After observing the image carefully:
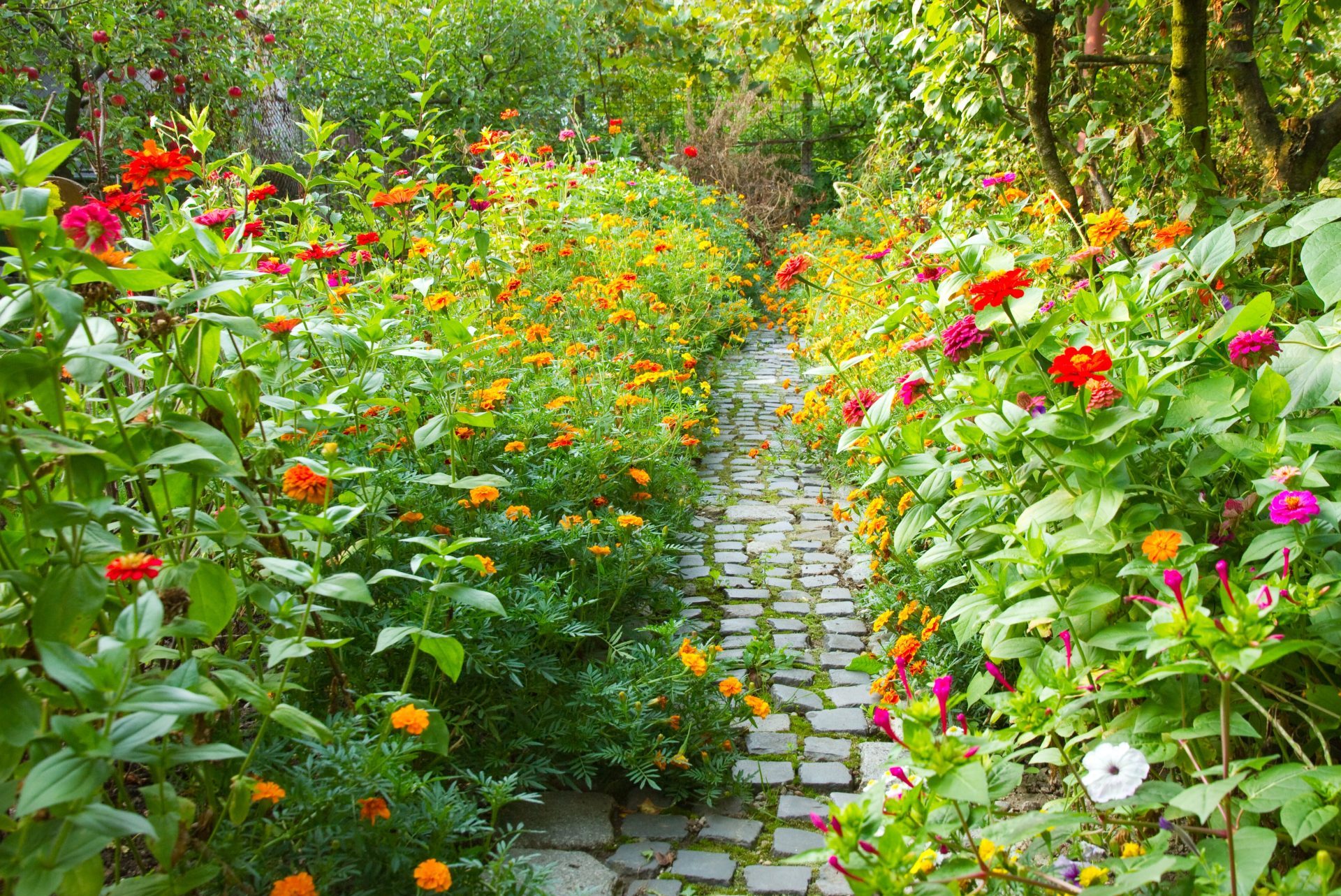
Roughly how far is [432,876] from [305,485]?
70 cm

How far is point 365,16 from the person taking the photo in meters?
10.0

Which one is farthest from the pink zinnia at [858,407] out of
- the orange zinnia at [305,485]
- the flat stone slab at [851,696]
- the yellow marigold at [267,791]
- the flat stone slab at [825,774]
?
the yellow marigold at [267,791]

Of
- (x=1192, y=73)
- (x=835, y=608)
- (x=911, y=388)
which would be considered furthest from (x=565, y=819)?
(x=1192, y=73)

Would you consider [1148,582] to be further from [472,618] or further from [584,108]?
[584,108]

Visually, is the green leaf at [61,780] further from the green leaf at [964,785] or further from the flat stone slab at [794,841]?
the flat stone slab at [794,841]

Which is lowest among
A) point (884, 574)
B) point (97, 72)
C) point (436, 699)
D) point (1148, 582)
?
point (884, 574)

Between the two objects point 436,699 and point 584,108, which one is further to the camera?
point 584,108

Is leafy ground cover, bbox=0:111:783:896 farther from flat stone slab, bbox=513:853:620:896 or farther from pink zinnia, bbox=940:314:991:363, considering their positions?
pink zinnia, bbox=940:314:991:363

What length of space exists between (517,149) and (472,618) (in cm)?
480

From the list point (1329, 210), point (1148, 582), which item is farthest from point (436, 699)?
point (1329, 210)

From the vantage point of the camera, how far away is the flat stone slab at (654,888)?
1.94 m

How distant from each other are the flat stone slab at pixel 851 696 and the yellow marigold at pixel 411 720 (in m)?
1.36

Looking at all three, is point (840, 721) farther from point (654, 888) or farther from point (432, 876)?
point (432, 876)

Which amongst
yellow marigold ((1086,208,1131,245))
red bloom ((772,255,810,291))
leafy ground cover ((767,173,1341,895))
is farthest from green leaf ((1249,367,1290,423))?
red bloom ((772,255,810,291))
